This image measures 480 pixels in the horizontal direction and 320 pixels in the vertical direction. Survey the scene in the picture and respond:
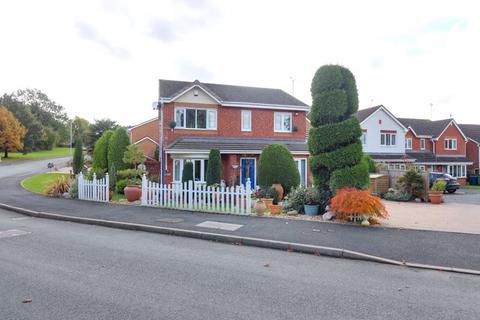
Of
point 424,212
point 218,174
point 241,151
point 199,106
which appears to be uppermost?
point 199,106

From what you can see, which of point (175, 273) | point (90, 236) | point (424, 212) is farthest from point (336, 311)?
point (424, 212)

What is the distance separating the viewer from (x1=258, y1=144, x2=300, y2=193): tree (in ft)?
54.8

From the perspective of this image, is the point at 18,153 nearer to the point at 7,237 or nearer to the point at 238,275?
the point at 7,237

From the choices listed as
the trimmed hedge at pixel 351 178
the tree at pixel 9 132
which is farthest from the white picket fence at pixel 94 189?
the tree at pixel 9 132

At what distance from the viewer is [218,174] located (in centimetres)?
1656

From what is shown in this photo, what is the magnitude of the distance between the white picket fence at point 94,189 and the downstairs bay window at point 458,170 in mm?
42226

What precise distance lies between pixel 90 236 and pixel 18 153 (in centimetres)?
7292

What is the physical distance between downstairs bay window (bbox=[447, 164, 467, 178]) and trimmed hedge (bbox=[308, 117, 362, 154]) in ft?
A: 125

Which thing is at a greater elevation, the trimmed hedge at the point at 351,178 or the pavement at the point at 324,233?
the trimmed hedge at the point at 351,178

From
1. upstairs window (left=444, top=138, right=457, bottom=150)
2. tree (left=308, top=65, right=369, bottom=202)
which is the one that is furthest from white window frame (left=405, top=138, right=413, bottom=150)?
tree (left=308, top=65, right=369, bottom=202)

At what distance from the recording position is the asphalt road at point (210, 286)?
4.28 m

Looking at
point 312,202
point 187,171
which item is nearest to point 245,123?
point 187,171

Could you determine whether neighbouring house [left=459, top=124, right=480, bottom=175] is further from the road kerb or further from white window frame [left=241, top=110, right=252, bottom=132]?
the road kerb

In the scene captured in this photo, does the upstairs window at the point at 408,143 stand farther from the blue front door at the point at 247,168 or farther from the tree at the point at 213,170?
the tree at the point at 213,170
